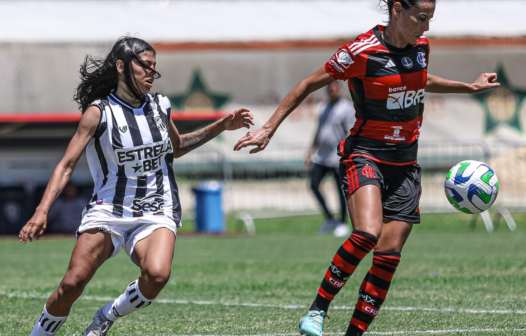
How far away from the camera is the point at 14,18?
2223 cm

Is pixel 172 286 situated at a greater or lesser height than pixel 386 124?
lesser

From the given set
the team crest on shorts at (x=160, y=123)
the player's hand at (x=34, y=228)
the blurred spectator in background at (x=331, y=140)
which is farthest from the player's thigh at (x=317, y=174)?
the player's hand at (x=34, y=228)

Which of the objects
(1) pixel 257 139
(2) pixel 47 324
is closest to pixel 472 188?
(1) pixel 257 139

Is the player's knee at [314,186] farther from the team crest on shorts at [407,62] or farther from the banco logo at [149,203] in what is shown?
the banco logo at [149,203]

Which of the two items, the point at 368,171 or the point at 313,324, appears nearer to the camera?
the point at 313,324

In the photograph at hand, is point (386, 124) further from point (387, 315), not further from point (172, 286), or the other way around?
point (172, 286)

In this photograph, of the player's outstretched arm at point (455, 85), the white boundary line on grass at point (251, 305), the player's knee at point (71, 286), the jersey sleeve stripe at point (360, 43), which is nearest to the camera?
the player's knee at point (71, 286)

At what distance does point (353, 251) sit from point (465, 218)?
44.9 feet

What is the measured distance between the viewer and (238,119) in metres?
6.14

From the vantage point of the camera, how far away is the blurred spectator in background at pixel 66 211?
1627 cm

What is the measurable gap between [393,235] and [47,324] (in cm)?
227

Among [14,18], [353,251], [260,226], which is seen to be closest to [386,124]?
[353,251]

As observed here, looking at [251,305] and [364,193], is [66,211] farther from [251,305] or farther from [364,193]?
[364,193]

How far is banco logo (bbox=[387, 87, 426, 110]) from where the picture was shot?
5758mm
